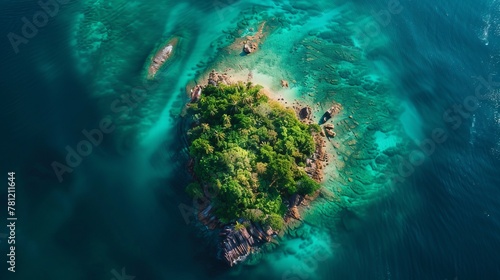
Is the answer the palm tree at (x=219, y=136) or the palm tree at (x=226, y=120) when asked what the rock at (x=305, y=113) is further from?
the palm tree at (x=219, y=136)

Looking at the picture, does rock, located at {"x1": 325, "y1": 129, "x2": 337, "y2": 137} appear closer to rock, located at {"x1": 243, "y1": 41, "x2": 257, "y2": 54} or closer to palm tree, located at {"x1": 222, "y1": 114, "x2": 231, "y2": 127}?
palm tree, located at {"x1": 222, "y1": 114, "x2": 231, "y2": 127}

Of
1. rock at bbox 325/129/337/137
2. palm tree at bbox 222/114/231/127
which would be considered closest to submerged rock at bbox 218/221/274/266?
palm tree at bbox 222/114/231/127

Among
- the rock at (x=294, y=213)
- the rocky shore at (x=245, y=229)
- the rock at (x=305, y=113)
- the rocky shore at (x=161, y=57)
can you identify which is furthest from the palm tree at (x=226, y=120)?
the rocky shore at (x=161, y=57)

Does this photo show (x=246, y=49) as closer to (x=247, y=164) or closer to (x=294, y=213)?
(x=247, y=164)

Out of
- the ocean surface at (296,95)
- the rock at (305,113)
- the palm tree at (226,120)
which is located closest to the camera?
the ocean surface at (296,95)

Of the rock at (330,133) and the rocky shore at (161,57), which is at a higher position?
the rock at (330,133)

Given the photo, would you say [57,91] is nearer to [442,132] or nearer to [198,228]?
[198,228]
